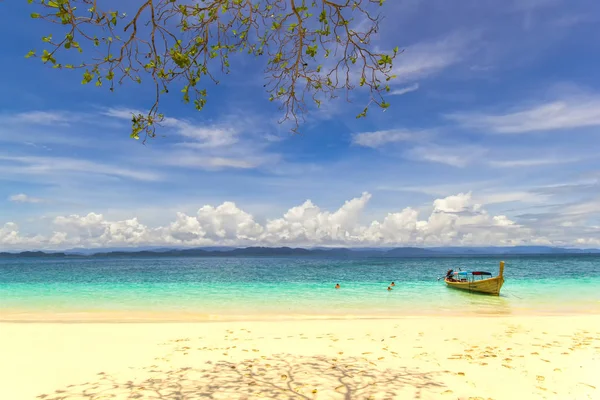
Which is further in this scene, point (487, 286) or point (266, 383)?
point (487, 286)

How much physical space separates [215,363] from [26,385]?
364cm

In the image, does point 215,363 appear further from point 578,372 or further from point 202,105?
point 578,372

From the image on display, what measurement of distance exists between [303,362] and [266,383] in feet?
5.21

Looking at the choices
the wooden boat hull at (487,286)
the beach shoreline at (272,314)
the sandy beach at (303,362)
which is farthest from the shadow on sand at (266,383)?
the wooden boat hull at (487,286)

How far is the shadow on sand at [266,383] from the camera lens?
21.2 feet

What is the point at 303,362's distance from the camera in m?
8.40

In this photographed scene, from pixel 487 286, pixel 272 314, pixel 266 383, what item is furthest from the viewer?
pixel 487 286

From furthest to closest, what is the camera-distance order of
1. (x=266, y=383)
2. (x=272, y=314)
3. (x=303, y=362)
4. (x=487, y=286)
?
(x=487, y=286) < (x=272, y=314) < (x=303, y=362) < (x=266, y=383)

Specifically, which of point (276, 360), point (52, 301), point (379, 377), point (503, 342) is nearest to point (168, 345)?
point (276, 360)

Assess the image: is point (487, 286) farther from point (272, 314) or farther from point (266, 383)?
point (266, 383)

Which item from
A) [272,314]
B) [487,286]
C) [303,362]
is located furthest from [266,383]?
[487,286]

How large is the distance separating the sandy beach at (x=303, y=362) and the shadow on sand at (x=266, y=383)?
20mm

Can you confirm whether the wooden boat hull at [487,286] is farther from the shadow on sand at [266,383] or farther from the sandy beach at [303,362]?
the shadow on sand at [266,383]

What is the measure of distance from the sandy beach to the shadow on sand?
2 cm
